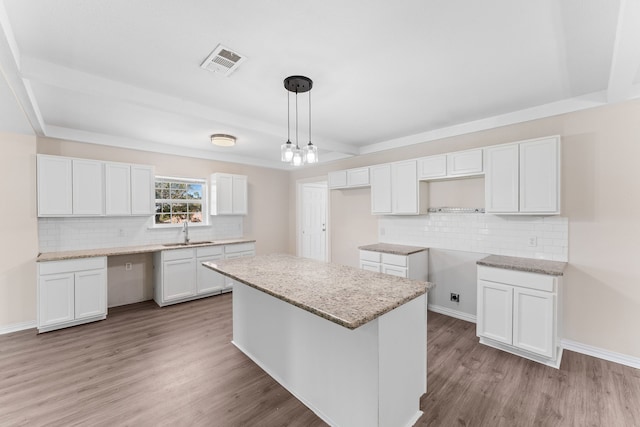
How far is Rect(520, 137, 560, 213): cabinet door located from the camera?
106 inches

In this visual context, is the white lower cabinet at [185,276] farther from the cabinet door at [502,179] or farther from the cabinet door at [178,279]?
the cabinet door at [502,179]

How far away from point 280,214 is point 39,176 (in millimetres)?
3936

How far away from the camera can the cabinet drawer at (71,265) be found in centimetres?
323

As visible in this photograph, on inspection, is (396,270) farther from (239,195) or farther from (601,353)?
(239,195)

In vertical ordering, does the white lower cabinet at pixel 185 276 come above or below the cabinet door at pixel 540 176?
below

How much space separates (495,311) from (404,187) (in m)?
1.87

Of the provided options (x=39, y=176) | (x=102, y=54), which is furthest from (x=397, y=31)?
(x=39, y=176)

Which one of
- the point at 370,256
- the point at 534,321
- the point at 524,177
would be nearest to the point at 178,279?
the point at 370,256

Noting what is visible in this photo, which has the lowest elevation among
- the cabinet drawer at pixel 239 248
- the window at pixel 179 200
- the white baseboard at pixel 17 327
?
the white baseboard at pixel 17 327

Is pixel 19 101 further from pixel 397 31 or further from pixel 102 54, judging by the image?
pixel 397 31

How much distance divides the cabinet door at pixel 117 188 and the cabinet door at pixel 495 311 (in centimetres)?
472

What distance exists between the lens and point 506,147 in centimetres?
297

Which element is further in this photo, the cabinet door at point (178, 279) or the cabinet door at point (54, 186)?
the cabinet door at point (178, 279)

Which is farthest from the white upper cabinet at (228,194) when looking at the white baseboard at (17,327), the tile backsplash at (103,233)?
the white baseboard at (17,327)
